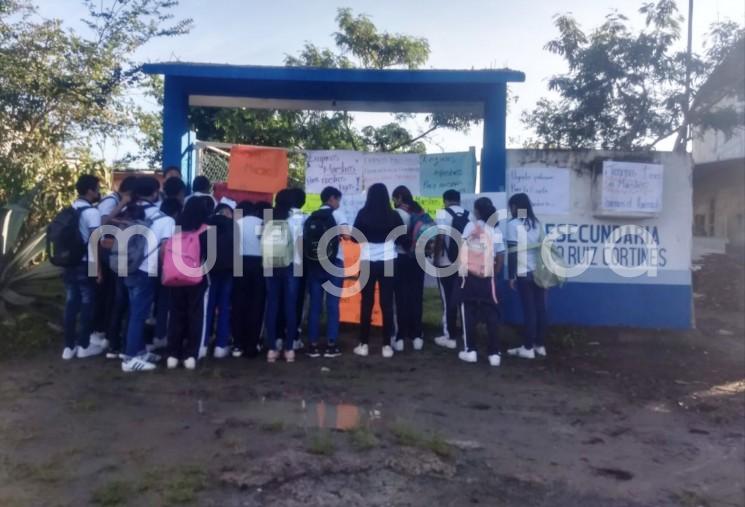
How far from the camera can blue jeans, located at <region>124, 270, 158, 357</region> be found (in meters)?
7.18

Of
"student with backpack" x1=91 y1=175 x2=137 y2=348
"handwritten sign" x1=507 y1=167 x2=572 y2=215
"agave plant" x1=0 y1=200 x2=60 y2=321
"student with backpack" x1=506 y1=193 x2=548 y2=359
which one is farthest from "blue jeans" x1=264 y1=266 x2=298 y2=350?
"handwritten sign" x1=507 y1=167 x2=572 y2=215

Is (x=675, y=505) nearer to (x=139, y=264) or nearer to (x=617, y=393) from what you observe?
(x=617, y=393)

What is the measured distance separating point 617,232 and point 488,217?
80.4 inches

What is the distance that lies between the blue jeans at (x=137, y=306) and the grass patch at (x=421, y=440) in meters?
2.79

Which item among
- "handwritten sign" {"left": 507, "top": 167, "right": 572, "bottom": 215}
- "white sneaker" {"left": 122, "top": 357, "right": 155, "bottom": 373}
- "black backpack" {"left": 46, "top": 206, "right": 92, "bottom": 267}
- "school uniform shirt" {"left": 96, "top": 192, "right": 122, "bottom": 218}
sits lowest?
"white sneaker" {"left": 122, "top": 357, "right": 155, "bottom": 373}

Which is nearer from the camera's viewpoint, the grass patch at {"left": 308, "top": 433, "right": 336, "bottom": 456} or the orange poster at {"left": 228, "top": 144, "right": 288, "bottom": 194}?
the grass patch at {"left": 308, "top": 433, "right": 336, "bottom": 456}

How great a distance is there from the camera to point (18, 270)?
29.1 feet

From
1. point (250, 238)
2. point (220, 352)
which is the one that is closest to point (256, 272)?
point (250, 238)

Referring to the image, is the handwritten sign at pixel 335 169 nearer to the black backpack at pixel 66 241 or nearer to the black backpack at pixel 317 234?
the black backpack at pixel 317 234

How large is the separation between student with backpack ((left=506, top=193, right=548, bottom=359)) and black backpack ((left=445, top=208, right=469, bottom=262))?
0.50 metres

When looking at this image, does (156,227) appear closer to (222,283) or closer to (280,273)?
(222,283)

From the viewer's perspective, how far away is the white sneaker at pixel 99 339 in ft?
25.9

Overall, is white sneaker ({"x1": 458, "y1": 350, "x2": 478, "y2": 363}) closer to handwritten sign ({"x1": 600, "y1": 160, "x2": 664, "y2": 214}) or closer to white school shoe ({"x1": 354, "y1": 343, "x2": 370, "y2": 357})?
white school shoe ({"x1": 354, "y1": 343, "x2": 370, "y2": 357})

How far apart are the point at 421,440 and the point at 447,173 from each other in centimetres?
448
